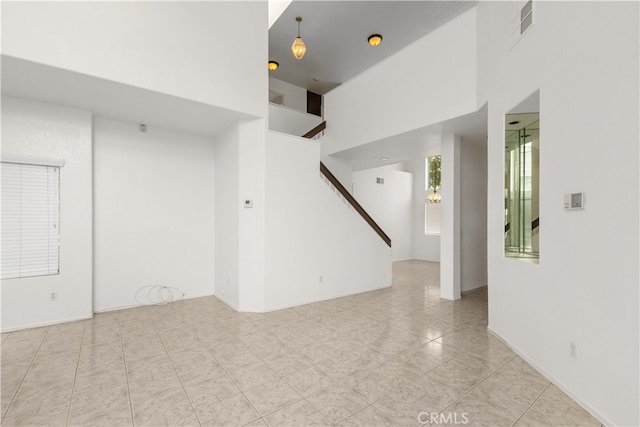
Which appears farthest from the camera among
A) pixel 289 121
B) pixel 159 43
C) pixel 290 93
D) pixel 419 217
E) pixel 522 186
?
pixel 419 217

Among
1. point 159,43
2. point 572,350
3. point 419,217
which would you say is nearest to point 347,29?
point 159,43

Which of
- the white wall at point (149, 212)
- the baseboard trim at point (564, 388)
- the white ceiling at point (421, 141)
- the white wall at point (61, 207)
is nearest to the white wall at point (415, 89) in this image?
the white ceiling at point (421, 141)

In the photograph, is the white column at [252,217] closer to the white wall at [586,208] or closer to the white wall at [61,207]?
the white wall at [61,207]

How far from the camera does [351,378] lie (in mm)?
2715

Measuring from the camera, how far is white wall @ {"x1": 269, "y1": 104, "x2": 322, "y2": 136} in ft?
23.0

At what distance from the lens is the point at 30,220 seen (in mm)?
4031

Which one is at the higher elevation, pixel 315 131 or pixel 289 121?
pixel 289 121

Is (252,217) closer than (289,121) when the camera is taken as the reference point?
Yes

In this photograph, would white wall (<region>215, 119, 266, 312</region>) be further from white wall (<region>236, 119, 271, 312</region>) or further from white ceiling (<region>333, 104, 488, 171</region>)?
white ceiling (<region>333, 104, 488, 171</region>)

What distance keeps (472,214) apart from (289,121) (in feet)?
15.7

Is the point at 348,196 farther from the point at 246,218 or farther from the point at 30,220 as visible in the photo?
the point at 30,220

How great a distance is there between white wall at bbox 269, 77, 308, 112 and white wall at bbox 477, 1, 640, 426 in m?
6.13

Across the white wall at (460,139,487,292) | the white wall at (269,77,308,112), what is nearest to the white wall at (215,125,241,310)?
the white wall at (269,77,308,112)

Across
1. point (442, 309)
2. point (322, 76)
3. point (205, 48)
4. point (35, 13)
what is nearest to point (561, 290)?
point (442, 309)
